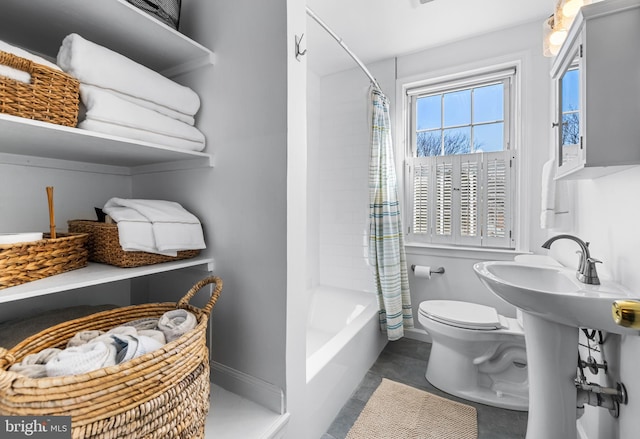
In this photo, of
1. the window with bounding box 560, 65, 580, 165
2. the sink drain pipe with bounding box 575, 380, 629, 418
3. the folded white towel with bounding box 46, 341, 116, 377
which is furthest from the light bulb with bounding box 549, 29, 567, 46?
the folded white towel with bounding box 46, 341, 116, 377

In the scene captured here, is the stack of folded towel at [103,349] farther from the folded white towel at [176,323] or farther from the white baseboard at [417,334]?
the white baseboard at [417,334]

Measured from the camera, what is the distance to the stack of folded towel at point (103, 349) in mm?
669

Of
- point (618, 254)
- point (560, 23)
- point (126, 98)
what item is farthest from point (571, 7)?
point (126, 98)

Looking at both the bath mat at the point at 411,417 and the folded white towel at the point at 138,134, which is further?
the bath mat at the point at 411,417

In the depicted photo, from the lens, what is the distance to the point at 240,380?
121 cm

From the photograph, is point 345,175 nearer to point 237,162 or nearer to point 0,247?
point 237,162

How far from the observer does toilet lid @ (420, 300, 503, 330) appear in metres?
1.78

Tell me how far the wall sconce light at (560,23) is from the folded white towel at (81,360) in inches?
78.8

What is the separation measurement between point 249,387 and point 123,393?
607mm

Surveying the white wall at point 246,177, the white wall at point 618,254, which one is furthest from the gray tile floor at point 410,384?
the white wall at point 246,177

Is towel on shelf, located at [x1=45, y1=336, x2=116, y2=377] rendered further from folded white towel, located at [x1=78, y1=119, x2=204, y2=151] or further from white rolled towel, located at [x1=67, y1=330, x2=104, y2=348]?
folded white towel, located at [x1=78, y1=119, x2=204, y2=151]

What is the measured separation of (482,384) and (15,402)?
7.08 ft

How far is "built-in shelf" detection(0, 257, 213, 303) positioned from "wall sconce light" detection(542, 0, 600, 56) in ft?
6.23

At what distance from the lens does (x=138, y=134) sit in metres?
1.04
